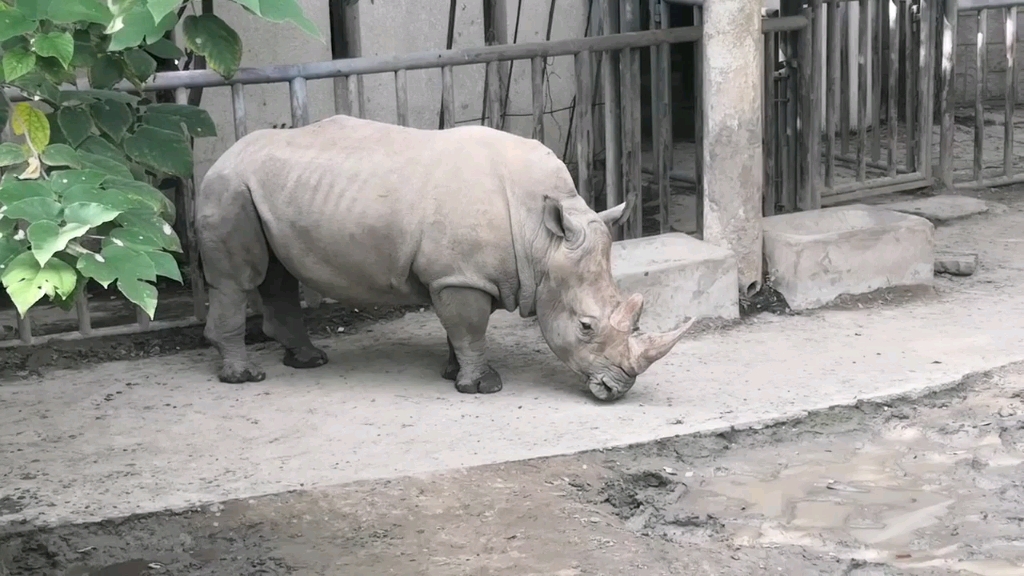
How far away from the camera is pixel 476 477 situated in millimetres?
5293

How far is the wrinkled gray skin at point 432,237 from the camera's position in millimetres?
6137

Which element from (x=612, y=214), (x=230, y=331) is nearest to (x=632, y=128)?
(x=612, y=214)

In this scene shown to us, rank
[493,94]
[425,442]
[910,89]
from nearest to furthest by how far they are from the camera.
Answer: [425,442], [493,94], [910,89]

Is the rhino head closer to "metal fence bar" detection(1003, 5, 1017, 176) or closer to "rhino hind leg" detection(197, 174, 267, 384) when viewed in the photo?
"rhino hind leg" detection(197, 174, 267, 384)

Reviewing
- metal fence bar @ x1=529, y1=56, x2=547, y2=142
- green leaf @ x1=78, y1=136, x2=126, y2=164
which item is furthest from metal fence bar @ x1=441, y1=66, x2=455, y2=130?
green leaf @ x1=78, y1=136, x2=126, y2=164

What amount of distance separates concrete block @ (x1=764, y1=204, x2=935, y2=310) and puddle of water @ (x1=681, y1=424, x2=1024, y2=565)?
6.06 ft

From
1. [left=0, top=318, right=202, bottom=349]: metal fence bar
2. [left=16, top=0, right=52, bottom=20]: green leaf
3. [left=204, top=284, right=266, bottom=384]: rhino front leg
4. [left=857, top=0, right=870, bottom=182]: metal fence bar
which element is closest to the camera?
[left=16, top=0, right=52, bottom=20]: green leaf

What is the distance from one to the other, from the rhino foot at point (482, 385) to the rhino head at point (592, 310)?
380mm

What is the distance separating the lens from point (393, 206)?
6.23 metres

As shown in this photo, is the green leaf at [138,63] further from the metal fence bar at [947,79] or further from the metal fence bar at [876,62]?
the metal fence bar at [947,79]

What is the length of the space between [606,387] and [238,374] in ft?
5.94

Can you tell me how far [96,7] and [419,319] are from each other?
494cm

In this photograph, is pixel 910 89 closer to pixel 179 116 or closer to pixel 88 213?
pixel 179 116

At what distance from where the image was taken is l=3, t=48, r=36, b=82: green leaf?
2914 mm
